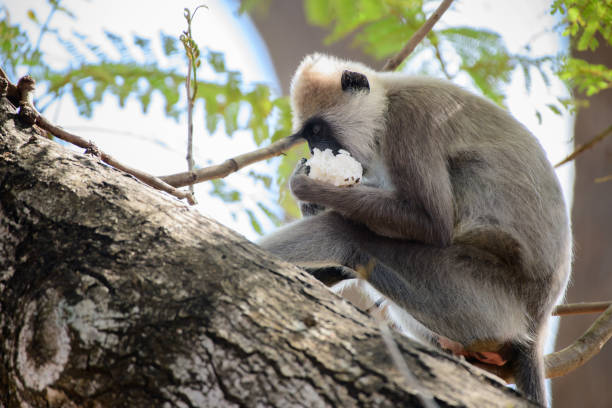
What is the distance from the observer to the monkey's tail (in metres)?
3.12

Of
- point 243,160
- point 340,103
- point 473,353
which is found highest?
point 340,103

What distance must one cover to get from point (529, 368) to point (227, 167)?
2.12 m

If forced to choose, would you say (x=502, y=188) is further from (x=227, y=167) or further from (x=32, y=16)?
(x=32, y=16)

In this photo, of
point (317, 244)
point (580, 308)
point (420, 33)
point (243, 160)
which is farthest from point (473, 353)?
point (420, 33)

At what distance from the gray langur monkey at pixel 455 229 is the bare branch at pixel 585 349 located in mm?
405

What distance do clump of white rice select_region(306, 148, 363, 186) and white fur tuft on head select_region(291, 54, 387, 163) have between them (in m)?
0.22

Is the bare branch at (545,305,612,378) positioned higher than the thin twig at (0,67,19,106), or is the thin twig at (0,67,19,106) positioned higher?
the thin twig at (0,67,19,106)

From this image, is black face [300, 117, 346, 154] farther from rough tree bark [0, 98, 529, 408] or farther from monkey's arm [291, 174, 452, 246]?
rough tree bark [0, 98, 529, 408]

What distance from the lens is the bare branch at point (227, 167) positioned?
2930mm

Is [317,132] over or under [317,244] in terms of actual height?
over

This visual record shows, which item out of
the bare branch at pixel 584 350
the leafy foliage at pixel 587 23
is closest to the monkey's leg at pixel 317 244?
the bare branch at pixel 584 350

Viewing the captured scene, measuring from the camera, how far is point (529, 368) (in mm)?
3146

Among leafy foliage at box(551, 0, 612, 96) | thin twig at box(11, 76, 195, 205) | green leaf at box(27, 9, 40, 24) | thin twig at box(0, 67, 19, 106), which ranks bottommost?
thin twig at box(11, 76, 195, 205)

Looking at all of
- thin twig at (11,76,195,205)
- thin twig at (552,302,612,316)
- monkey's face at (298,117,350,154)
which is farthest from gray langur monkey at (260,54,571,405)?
thin twig at (11,76,195,205)
